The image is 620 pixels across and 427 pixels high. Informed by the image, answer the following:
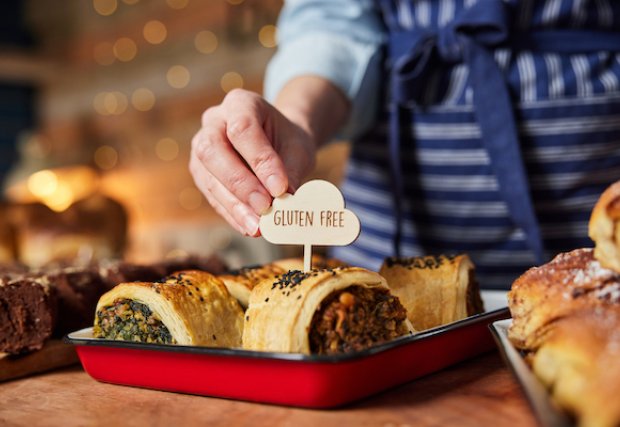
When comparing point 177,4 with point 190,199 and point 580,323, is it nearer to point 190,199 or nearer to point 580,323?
point 190,199

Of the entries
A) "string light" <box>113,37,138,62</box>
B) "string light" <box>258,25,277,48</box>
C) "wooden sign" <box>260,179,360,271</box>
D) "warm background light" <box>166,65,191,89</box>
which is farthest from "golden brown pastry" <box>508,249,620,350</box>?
"string light" <box>113,37,138,62</box>

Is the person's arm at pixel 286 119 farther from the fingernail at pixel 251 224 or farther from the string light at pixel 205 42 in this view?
the string light at pixel 205 42

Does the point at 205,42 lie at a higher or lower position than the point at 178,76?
higher

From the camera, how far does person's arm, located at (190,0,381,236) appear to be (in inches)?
43.4

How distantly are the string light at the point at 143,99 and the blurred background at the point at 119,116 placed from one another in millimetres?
13

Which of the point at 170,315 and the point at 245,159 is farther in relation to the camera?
the point at 245,159

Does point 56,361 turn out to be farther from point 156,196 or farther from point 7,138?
point 7,138

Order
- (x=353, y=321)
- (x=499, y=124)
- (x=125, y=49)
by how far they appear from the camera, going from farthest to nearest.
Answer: (x=125, y=49) < (x=499, y=124) < (x=353, y=321)

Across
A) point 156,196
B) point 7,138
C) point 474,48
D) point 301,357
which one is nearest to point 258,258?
point 156,196

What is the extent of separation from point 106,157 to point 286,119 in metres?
4.04

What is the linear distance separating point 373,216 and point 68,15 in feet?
14.5

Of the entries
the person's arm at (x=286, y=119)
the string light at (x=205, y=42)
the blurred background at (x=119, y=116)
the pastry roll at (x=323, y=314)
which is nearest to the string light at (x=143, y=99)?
the blurred background at (x=119, y=116)

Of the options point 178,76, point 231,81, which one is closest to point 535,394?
point 231,81

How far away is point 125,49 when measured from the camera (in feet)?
16.0
